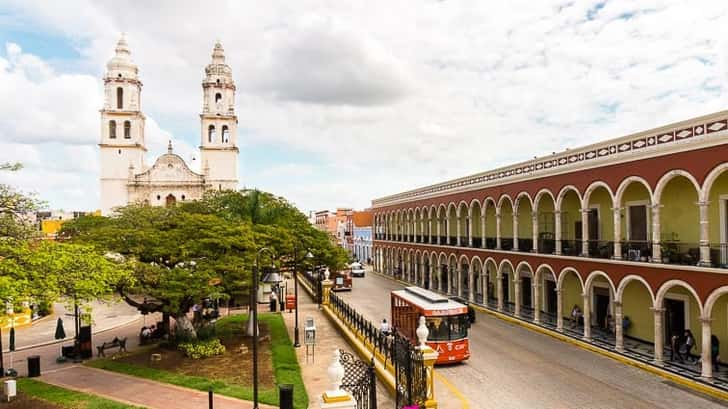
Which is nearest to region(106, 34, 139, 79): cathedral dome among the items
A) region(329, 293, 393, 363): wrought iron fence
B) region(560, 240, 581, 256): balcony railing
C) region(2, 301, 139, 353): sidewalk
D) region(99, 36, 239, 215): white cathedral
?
region(99, 36, 239, 215): white cathedral

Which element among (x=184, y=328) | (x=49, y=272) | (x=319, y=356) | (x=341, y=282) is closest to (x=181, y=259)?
(x=184, y=328)

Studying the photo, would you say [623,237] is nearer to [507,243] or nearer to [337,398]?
[507,243]

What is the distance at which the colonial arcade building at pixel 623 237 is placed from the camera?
15.6 metres

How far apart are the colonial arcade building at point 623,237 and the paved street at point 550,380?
165cm

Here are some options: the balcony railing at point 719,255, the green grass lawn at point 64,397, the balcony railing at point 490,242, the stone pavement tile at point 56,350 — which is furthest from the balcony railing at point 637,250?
the stone pavement tile at point 56,350

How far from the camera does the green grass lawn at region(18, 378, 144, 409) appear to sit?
44.5ft

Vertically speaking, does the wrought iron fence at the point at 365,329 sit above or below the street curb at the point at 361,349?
above

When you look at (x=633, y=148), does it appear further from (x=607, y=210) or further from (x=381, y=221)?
(x=381, y=221)

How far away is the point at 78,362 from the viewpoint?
19.1m

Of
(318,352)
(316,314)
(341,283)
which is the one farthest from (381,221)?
(318,352)

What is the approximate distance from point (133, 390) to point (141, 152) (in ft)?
161

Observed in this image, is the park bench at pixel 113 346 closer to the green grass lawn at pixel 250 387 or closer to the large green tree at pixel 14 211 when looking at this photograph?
the green grass lawn at pixel 250 387

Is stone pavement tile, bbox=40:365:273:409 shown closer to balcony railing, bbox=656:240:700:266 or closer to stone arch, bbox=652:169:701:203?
balcony railing, bbox=656:240:700:266

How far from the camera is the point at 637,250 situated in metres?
18.5
